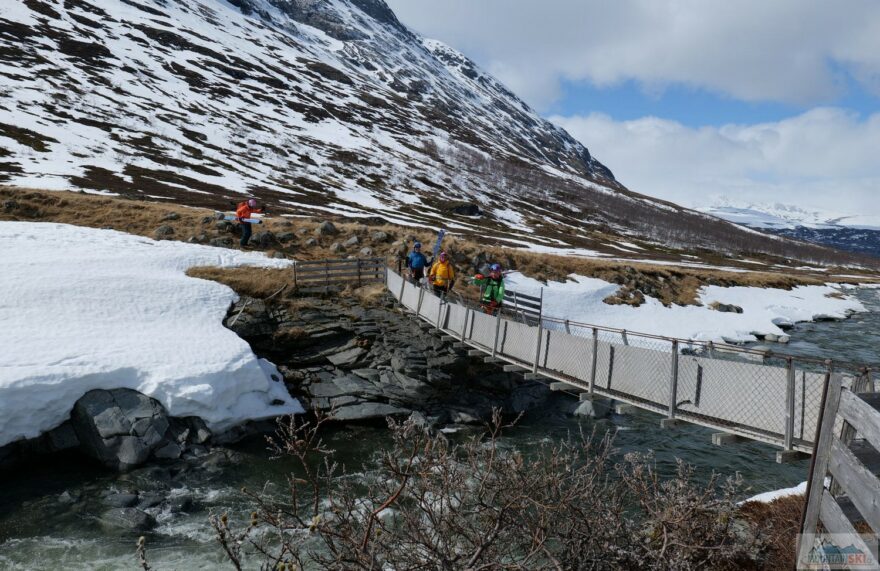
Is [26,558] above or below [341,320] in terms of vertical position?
below

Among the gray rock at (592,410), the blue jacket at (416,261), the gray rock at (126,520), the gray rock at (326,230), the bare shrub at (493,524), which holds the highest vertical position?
the gray rock at (326,230)

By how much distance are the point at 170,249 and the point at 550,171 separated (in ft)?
430

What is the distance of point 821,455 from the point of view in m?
4.09

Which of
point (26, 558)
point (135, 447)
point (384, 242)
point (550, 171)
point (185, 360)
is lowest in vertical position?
point (26, 558)

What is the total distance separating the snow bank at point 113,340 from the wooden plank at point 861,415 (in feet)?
40.6

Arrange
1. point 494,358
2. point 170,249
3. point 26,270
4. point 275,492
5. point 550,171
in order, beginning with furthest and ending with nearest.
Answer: point 550,171, point 170,249, point 26,270, point 494,358, point 275,492

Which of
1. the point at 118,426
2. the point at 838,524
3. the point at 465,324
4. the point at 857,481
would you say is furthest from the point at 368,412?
the point at 857,481

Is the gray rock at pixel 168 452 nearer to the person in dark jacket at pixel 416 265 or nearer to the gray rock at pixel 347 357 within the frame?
the gray rock at pixel 347 357

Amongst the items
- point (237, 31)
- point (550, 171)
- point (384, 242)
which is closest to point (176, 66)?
Answer: point (237, 31)

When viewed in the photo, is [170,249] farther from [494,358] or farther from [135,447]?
[494,358]

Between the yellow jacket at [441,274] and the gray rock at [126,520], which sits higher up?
the yellow jacket at [441,274]

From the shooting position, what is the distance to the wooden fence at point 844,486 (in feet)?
11.0

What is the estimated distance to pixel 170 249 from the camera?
19891 millimetres

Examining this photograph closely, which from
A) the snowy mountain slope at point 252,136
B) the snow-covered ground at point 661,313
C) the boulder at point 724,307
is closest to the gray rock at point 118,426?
the snow-covered ground at point 661,313
